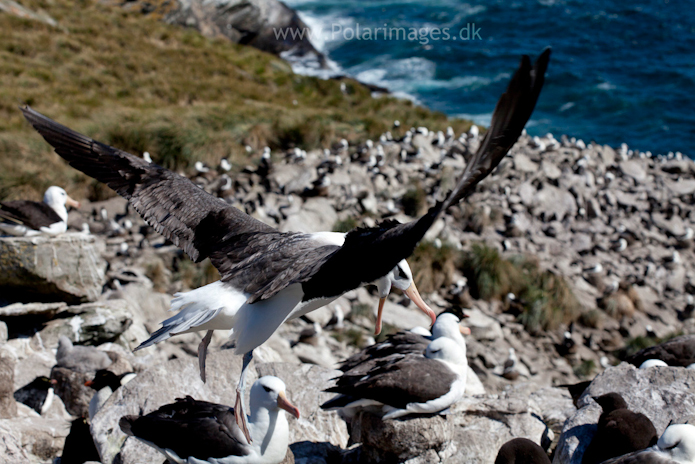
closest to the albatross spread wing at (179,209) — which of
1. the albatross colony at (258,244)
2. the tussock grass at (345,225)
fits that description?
the albatross colony at (258,244)

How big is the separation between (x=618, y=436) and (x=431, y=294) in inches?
278

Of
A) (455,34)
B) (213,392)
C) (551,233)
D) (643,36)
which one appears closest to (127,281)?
(213,392)

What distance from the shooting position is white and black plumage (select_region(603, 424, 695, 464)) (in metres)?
2.93

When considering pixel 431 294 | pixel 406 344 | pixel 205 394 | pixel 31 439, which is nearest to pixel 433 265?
pixel 431 294

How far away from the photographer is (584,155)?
17.8 meters

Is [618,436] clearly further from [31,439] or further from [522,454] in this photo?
[31,439]

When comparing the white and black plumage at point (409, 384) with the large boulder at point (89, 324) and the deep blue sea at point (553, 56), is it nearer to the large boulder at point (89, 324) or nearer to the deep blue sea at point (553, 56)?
the large boulder at point (89, 324)

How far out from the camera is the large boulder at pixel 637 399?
12.4ft

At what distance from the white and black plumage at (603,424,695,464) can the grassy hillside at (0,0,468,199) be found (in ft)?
35.6

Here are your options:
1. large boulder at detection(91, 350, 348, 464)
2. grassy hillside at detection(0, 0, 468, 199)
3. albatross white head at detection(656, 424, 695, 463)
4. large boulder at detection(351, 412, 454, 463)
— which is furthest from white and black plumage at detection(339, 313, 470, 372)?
grassy hillside at detection(0, 0, 468, 199)

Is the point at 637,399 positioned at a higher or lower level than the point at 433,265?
higher

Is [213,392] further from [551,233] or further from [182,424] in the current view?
[551,233]

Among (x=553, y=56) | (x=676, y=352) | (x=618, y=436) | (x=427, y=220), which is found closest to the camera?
(x=427, y=220)

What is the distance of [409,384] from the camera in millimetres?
3766
